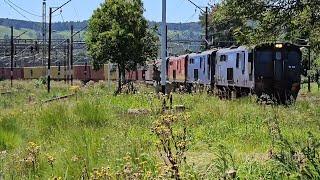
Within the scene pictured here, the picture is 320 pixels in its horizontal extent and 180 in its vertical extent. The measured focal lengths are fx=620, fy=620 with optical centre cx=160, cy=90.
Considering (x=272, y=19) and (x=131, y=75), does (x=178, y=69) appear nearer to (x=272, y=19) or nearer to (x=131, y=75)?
(x=131, y=75)

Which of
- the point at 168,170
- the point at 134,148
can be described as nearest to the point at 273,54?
the point at 134,148

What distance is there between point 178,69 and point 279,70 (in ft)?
63.0

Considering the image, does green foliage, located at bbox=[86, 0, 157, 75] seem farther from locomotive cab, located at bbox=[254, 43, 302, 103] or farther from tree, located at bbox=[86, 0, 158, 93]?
locomotive cab, located at bbox=[254, 43, 302, 103]

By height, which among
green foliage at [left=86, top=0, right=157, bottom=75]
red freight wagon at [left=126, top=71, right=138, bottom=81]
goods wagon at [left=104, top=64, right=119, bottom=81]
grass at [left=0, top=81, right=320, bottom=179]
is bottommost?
grass at [left=0, top=81, right=320, bottom=179]

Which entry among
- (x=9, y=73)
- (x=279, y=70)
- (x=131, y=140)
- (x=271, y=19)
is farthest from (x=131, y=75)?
(x=271, y=19)

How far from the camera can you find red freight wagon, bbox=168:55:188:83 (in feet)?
135

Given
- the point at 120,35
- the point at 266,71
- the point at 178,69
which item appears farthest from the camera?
the point at 178,69

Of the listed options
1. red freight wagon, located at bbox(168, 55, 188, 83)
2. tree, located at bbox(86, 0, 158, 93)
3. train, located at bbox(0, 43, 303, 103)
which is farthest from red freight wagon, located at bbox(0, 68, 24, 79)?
train, located at bbox(0, 43, 303, 103)

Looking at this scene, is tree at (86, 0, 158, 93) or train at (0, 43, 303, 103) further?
tree at (86, 0, 158, 93)

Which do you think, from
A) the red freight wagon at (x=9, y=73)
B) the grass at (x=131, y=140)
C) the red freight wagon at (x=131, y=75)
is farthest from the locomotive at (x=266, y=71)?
the red freight wagon at (x=9, y=73)

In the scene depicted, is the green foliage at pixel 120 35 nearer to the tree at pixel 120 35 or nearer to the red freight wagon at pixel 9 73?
the tree at pixel 120 35

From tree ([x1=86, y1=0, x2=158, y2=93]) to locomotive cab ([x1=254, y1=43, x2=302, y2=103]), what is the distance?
9.46 metres

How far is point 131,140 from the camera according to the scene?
8.81 m

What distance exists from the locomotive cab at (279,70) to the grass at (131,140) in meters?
5.94
